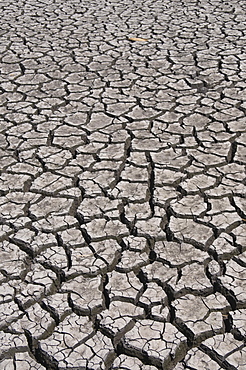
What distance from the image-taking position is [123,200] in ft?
9.67

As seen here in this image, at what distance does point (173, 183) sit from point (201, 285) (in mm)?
823

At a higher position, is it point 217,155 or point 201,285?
point 217,155

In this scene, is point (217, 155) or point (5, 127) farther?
point (5, 127)

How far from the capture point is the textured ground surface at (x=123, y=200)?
7.04 ft

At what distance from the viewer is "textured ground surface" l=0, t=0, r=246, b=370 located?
215cm

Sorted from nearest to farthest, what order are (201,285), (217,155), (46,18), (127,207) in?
(201,285)
(127,207)
(217,155)
(46,18)

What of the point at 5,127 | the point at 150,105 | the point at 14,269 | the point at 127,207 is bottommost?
the point at 14,269

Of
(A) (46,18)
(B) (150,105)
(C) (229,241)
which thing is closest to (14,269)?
(C) (229,241)

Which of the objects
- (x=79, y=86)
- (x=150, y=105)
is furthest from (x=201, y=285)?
(x=79, y=86)

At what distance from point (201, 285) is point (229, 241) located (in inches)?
13.2

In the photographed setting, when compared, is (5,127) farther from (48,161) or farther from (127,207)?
(127,207)

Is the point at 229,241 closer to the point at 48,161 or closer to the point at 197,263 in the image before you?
the point at 197,263

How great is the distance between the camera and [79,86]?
13.8 ft

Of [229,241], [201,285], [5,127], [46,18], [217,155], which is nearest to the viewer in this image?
[201,285]
